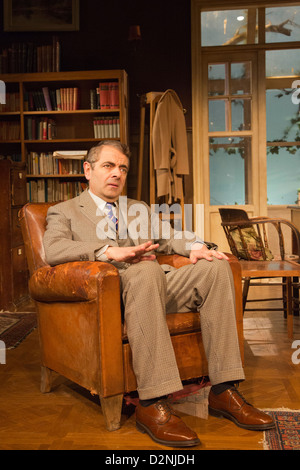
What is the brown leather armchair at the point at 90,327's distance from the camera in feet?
6.01

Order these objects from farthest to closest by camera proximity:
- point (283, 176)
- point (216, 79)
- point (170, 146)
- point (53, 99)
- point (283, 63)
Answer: point (283, 176)
point (283, 63)
point (216, 79)
point (53, 99)
point (170, 146)

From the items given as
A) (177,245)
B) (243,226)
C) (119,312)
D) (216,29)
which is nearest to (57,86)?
(216,29)

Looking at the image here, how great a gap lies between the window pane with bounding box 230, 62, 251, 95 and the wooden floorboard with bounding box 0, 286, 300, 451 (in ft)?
11.0

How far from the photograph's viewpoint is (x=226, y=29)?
546 cm

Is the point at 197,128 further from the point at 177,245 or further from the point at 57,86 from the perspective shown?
the point at 177,245

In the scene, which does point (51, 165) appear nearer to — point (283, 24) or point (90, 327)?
point (283, 24)

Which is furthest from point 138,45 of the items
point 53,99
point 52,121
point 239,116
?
point 239,116

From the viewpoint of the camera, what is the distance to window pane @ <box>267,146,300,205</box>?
721 centimetres

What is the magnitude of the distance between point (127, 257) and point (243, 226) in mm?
1661

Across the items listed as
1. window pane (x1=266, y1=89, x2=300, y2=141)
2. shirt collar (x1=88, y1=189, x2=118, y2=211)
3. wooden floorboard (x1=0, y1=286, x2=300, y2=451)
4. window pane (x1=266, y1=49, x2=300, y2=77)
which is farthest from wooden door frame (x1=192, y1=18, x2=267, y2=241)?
shirt collar (x1=88, y1=189, x2=118, y2=211)

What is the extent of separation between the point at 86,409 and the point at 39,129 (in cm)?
374

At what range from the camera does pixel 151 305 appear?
1.81 meters

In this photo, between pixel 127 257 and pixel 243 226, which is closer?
pixel 127 257

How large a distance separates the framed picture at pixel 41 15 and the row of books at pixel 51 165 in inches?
56.1
